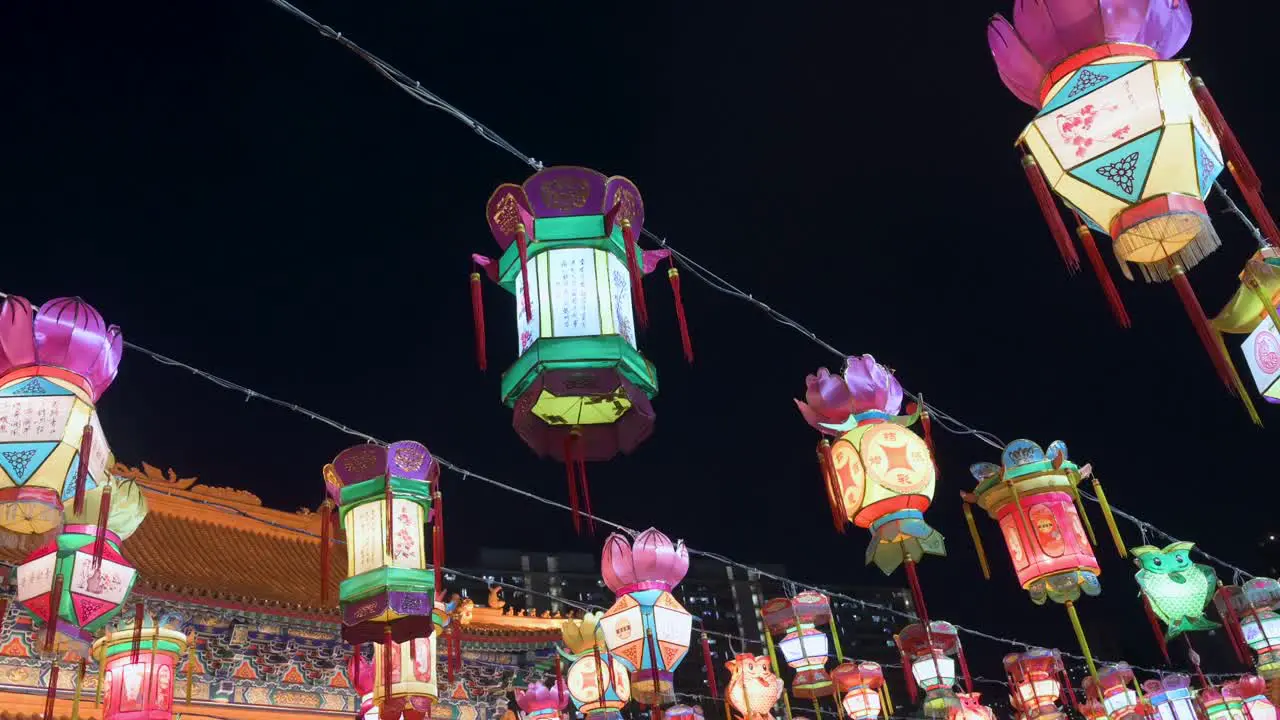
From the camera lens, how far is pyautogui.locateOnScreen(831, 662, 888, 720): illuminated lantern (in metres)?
13.1

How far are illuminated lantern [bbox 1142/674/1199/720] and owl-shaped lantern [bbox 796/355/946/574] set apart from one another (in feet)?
30.8

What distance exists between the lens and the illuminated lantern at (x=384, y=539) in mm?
7207

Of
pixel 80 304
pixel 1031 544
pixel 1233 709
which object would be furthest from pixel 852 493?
pixel 1233 709

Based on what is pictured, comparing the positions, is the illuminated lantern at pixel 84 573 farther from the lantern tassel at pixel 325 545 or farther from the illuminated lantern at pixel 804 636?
the illuminated lantern at pixel 804 636

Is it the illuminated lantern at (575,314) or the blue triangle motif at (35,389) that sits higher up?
the blue triangle motif at (35,389)

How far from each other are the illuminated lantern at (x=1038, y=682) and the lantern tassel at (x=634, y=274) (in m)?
10.3

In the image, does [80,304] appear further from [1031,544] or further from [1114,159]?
[1031,544]

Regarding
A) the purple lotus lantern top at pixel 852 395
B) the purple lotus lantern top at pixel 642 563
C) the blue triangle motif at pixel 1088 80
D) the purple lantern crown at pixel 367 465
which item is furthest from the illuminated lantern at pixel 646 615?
the blue triangle motif at pixel 1088 80

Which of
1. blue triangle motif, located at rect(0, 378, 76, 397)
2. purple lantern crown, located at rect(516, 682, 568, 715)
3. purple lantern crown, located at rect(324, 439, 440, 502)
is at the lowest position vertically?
purple lantern crown, located at rect(516, 682, 568, 715)

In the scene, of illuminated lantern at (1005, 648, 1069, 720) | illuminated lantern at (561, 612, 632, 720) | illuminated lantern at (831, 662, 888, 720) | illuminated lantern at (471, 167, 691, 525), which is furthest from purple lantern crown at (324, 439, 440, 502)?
illuminated lantern at (1005, 648, 1069, 720)

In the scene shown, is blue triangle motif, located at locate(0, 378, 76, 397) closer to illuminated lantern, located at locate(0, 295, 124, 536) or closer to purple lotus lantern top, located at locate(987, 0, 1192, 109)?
illuminated lantern, located at locate(0, 295, 124, 536)

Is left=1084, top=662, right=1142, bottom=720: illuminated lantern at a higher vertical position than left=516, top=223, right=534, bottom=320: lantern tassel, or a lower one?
lower

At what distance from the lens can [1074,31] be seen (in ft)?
14.0

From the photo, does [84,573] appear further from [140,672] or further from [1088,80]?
[1088,80]
